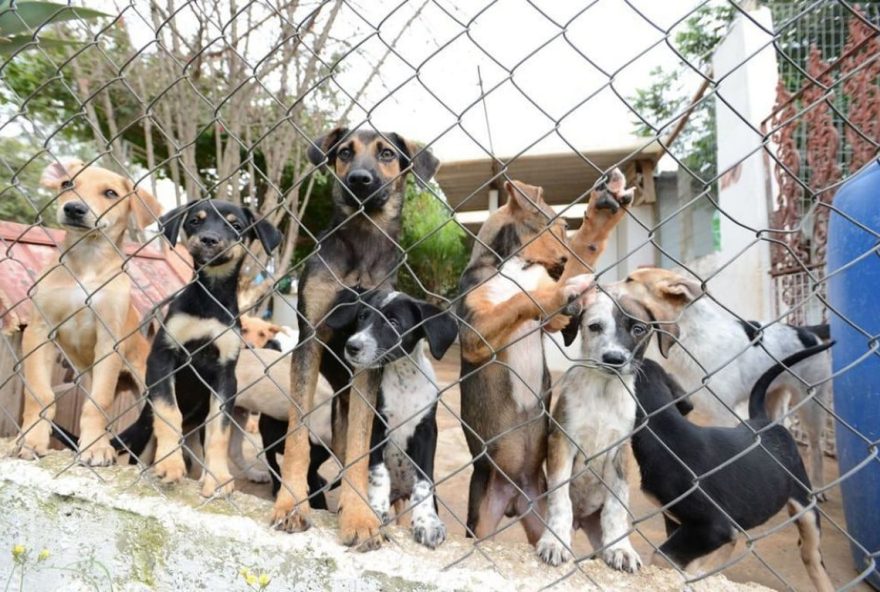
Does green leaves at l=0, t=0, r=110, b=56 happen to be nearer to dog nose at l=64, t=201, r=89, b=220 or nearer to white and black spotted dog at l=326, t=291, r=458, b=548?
dog nose at l=64, t=201, r=89, b=220

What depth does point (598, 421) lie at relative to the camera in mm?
2576

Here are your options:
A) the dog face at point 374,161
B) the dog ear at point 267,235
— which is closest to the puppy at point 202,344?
the dog ear at point 267,235

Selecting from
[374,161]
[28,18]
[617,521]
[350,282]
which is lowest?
[617,521]

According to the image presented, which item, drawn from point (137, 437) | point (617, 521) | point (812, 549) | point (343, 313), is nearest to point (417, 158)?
point (343, 313)

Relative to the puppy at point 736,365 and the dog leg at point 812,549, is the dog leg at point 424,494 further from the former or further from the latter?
the puppy at point 736,365

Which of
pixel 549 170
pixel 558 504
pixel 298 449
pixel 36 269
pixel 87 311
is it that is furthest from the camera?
pixel 549 170

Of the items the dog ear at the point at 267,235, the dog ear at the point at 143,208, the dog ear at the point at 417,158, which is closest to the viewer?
the dog ear at the point at 417,158

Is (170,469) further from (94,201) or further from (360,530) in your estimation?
(94,201)

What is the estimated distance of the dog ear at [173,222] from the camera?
313 cm

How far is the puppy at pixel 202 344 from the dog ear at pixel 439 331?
938 mm

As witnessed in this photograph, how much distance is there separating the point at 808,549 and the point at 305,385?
101 inches

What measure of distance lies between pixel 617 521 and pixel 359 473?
106 centimetres

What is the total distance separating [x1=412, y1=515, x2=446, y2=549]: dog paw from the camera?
221 centimetres

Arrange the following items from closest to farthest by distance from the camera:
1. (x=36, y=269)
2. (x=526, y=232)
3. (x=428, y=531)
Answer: (x=428, y=531)
(x=526, y=232)
(x=36, y=269)
